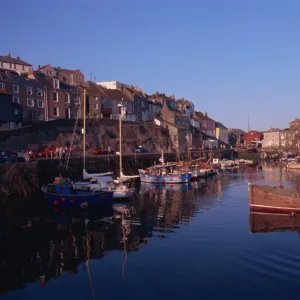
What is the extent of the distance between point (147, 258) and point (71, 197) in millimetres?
15314

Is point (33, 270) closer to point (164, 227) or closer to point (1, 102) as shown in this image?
point (164, 227)

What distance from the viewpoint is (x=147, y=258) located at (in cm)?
1881

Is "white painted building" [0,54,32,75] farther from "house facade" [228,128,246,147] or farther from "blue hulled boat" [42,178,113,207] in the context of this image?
"house facade" [228,128,246,147]


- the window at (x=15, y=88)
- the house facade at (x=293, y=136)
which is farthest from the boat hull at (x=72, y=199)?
the house facade at (x=293, y=136)

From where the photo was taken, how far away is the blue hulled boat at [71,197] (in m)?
32.6

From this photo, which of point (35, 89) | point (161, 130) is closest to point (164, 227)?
point (35, 89)

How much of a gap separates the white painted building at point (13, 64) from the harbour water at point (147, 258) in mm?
71840

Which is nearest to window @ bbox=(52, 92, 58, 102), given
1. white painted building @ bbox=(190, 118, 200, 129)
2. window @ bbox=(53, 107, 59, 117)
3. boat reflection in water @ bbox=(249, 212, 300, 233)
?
window @ bbox=(53, 107, 59, 117)

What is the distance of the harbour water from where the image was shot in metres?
14.9

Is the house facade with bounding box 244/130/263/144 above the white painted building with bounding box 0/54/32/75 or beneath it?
beneath

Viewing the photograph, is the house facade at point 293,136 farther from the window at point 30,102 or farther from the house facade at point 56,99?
the window at point 30,102

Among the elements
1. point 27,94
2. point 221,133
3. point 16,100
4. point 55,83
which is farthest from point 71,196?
point 221,133

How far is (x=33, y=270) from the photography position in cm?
1741

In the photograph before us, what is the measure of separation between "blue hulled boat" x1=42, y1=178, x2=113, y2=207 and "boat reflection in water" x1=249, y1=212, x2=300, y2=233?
12.9 m
